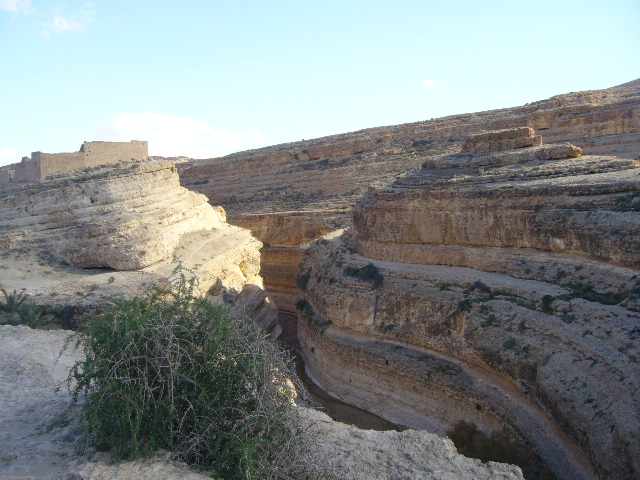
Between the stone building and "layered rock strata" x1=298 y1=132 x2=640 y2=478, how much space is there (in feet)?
26.7

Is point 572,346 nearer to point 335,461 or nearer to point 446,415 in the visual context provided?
point 446,415

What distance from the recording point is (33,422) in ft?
20.6

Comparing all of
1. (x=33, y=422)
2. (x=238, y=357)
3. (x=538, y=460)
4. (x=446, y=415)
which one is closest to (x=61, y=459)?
(x=33, y=422)

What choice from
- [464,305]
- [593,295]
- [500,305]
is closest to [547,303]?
[593,295]

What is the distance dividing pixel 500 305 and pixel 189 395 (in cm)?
684

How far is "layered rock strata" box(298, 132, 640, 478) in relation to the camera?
835cm

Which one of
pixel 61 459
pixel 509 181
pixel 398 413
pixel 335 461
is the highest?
pixel 509 181

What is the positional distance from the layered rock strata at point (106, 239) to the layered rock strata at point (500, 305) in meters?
3.08

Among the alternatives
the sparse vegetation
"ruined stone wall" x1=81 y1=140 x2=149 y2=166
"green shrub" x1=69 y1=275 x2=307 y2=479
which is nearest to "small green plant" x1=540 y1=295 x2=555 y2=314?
the sparse vegetation

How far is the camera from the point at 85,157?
19.2m

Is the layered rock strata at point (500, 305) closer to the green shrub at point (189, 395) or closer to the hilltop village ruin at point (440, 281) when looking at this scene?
the hilltop village ruin at point (440, 281)

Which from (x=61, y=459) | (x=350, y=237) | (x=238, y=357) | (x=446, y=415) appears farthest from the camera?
(x=350, y=237)

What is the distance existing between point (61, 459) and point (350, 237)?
39.5 feet

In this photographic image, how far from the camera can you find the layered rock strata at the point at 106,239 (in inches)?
507
